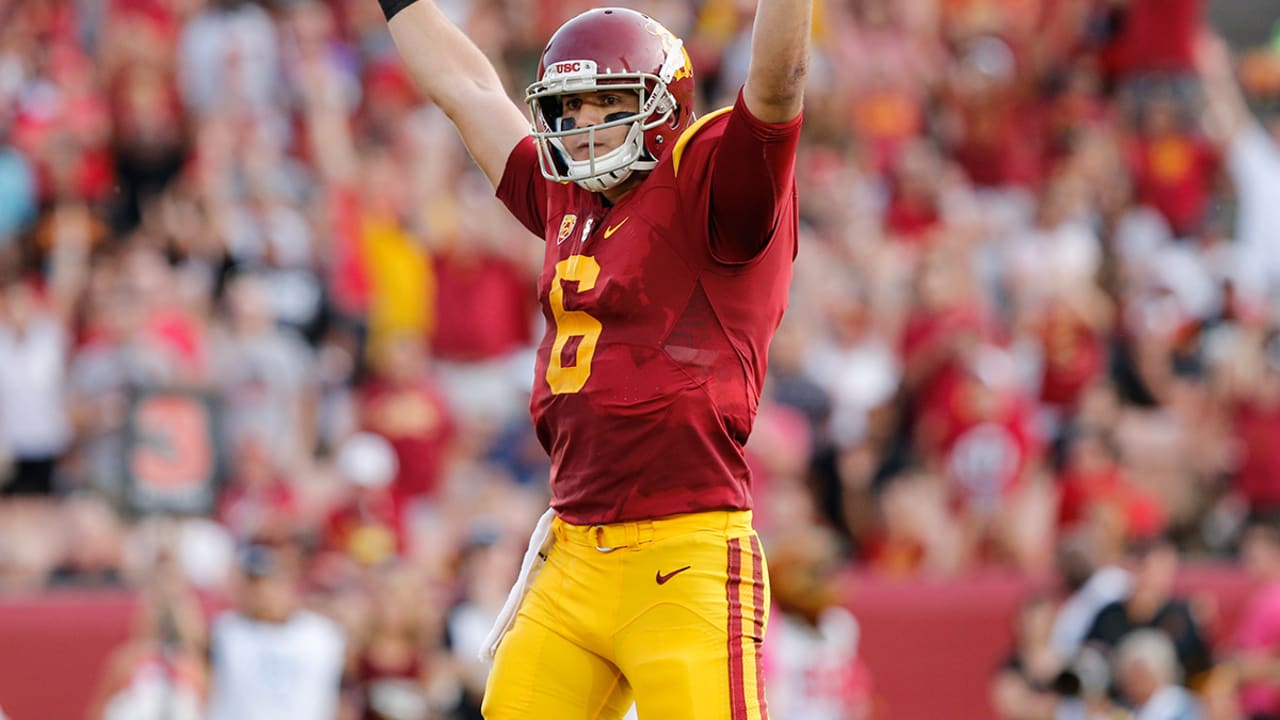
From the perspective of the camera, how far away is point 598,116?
446cm

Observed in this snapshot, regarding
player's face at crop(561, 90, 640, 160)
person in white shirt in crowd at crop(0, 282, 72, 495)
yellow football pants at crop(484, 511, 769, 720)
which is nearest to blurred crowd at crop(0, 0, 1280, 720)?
person in white shirt in crowd at crop(0, 282, 72, 495)

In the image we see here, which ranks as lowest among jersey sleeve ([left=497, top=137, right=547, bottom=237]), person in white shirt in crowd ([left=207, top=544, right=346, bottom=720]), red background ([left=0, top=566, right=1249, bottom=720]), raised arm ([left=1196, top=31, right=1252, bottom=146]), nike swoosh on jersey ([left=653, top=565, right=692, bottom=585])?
red background ([left=0, top=566, right=1249, bottom=720])

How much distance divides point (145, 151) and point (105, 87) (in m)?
0.51

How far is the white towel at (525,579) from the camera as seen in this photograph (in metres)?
4.61

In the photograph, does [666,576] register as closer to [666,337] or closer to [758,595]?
[758,595]

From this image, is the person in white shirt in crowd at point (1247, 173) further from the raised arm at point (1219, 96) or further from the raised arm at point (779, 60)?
the raised arm at point (779, 60)

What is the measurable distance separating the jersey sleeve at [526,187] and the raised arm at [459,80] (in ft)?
0.13

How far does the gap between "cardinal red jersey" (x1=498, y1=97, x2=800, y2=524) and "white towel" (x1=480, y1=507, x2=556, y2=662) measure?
175 mm

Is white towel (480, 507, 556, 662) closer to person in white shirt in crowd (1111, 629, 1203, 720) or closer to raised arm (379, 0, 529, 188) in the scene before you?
raised arm (379, 0, 529, 188)

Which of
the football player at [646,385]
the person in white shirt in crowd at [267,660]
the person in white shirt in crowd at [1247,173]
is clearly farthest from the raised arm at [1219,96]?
the football player at [646,385]

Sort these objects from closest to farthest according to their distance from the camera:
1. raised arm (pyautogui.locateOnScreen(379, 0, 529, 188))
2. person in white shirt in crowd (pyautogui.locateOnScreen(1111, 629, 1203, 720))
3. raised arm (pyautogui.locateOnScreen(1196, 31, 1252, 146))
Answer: raised arm (pyautogui.locateOnScreen(379, 0, 529, 188)), person in white shirt in crowd (pyautogui.locateOnScreen(1111, 629, 1203, 720)), raised arm (pyautogui.locateOnScreen(1196, 31, 1252, 146))

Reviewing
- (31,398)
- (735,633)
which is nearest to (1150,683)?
(735,633)

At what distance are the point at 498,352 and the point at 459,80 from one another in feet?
20.4

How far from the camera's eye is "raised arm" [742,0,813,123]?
4.07 metres
